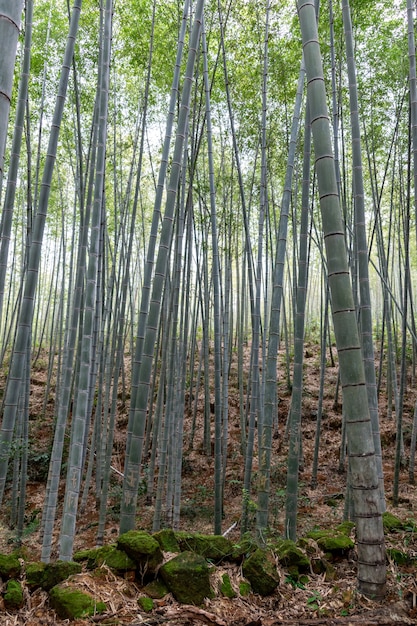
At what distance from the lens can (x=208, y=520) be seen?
4766 millimetres

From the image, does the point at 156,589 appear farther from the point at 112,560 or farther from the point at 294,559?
the point at 294,559

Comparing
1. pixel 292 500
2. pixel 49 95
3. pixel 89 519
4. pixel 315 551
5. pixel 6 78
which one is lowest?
pixel 89 519

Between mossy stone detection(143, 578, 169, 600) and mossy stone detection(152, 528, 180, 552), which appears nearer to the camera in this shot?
mossy stone detection(143, 578, 169, 600)

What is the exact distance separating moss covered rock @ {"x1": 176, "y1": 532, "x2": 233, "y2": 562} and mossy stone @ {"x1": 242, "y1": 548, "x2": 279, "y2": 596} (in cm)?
13

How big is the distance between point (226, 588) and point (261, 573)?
160mm

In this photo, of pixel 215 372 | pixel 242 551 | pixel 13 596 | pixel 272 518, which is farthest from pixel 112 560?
pixel 272 518

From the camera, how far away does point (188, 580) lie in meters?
1.80

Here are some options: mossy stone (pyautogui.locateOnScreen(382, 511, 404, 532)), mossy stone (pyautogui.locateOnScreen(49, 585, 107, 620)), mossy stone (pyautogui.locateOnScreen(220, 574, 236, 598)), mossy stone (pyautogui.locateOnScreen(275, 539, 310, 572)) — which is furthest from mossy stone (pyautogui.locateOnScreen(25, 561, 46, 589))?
mossy stone (pyautogui.locateOnScreen(382, 511, 404, 532))

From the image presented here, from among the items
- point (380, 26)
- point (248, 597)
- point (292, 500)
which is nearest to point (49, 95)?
point (380, 26)

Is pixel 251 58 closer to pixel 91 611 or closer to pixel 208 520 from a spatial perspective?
pixel 208 520

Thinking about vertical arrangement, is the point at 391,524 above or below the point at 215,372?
below

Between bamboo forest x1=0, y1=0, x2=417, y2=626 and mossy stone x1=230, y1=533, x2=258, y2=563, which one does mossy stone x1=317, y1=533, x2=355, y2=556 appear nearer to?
bamboo forest x1=0, y1=0, x2=417, y2=626

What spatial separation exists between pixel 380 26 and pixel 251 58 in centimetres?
146

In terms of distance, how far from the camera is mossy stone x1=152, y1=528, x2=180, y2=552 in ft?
6.70
